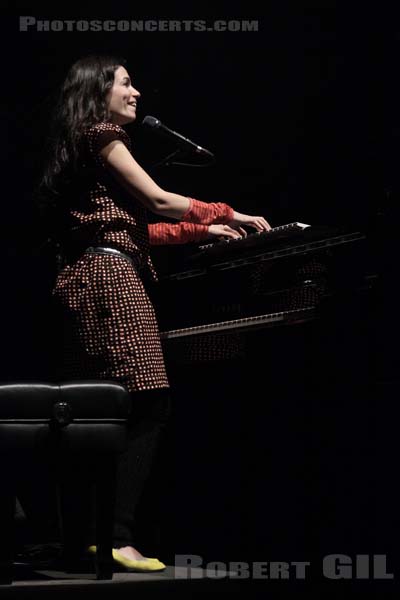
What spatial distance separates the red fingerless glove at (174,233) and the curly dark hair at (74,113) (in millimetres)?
443

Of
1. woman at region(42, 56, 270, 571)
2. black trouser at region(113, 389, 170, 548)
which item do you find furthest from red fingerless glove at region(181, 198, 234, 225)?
black trouser at region(113, 389, 170, 548)

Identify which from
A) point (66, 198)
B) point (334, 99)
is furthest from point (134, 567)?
point (334, 99)

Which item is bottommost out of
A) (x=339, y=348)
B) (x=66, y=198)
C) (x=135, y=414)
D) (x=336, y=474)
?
(x=336, y=474)

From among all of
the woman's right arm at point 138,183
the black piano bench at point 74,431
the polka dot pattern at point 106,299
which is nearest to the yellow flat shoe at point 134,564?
the black piano bench at point 74,431

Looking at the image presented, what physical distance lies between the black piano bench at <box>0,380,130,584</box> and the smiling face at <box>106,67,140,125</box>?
0.93m

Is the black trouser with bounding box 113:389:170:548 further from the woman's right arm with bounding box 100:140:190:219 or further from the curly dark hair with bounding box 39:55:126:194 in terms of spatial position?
the curly dark hair with bounding box 39:55:126:194

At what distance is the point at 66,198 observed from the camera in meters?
2.96

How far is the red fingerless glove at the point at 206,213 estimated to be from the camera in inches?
120

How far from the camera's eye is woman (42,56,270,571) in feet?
9.22

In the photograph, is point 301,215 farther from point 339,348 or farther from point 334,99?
point 339,348

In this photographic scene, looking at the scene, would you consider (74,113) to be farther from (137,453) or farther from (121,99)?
(137,453)

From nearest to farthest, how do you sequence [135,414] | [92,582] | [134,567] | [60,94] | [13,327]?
[92,582] < [134,567] < [135,414] < [60,94] < [13,327]

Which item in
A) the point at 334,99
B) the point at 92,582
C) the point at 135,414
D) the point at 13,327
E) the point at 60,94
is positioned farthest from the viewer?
the point at 334,99

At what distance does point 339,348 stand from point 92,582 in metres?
0.94
